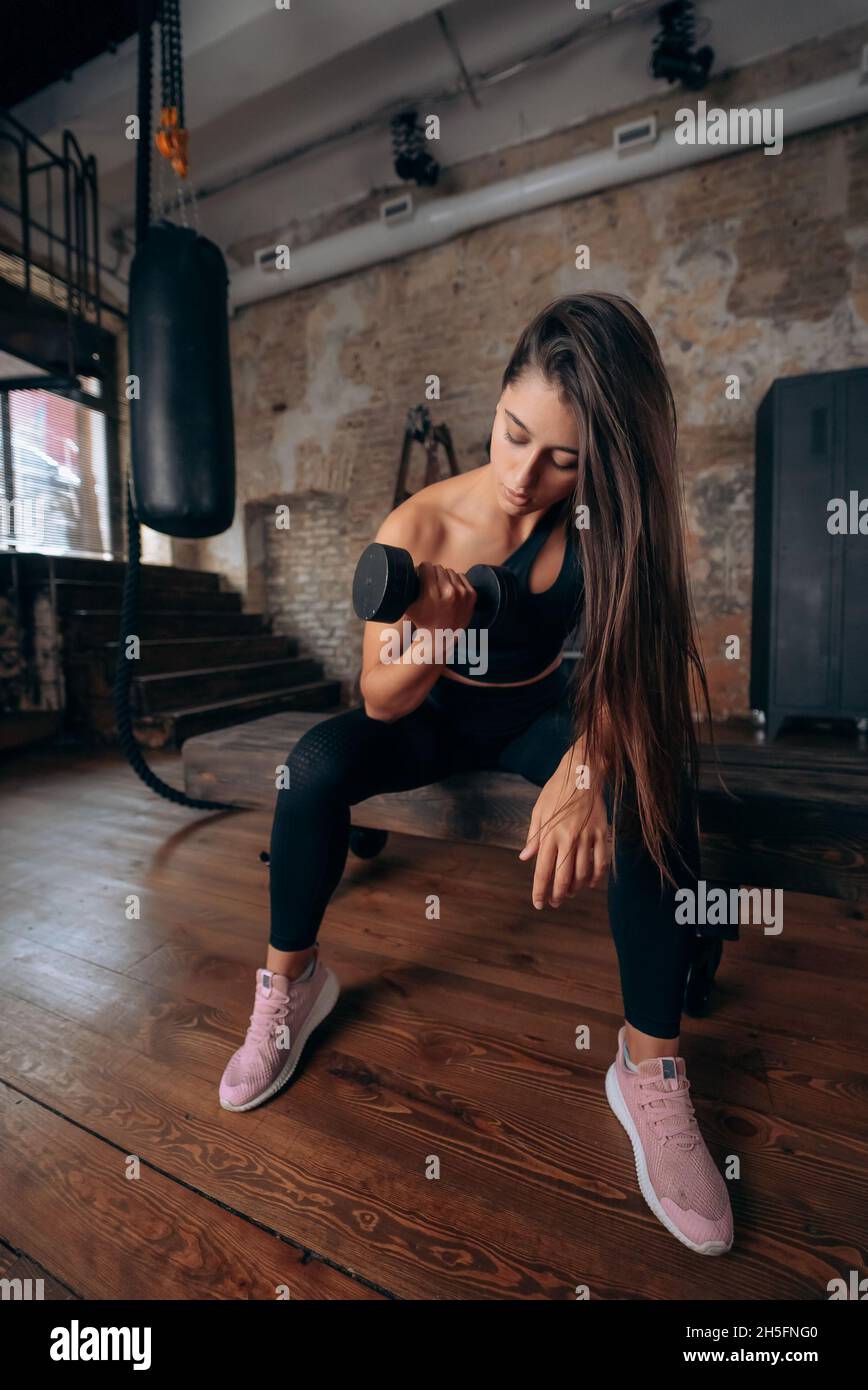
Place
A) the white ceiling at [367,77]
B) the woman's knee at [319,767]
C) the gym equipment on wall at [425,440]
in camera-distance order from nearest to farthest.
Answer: the woman's knee at [319,767], the white ceiling at [367,77], the gym equipment on wall at [425,440]

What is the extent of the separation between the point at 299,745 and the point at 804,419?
346cm

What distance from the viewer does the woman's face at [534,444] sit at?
2.99ft

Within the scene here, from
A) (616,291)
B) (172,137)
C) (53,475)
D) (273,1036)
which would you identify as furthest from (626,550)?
(53,475)

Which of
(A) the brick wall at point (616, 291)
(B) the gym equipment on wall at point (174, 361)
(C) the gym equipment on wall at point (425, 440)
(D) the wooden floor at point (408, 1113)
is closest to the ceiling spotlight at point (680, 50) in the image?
(A) the brick wall at point (616, 291)

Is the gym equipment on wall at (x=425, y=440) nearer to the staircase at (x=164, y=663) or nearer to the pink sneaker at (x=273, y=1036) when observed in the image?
the staircase at (x=164, y=663)

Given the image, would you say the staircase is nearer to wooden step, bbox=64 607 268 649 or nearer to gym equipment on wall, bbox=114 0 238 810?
wooden step, bbox=64 607 268 649

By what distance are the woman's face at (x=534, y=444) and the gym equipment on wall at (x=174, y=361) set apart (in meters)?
0.99

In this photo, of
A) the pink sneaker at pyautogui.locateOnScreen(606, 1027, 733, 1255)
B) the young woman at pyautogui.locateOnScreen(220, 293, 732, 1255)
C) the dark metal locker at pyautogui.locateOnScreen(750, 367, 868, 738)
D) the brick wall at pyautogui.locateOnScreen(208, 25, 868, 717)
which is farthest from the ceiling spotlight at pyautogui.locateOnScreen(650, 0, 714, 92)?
the pink sneaker at pyautogui.locateOnScreen(606, 1027, 733, 1255)

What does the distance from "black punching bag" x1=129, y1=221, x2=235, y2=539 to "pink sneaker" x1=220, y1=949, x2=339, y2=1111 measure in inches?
48.6

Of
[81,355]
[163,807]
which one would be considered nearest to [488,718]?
[163,807]

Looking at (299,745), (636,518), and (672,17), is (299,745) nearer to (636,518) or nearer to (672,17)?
(636,518)

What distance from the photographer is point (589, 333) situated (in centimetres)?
89

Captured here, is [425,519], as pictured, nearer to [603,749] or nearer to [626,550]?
[626,550]

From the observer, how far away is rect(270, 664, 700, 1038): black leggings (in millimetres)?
840
